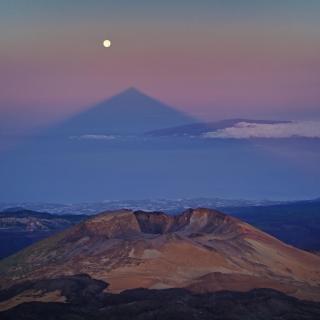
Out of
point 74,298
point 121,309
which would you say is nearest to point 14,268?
point 74,298

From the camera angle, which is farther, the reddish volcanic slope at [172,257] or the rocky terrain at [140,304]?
the reddish volcanic slope at [172,257]

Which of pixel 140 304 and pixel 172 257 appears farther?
pixel 172 257

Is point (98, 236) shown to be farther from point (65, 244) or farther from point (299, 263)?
point (299, 263)

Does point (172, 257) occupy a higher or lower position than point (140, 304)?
higher

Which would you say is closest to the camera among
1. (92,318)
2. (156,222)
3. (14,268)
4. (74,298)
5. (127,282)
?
(92,318)
